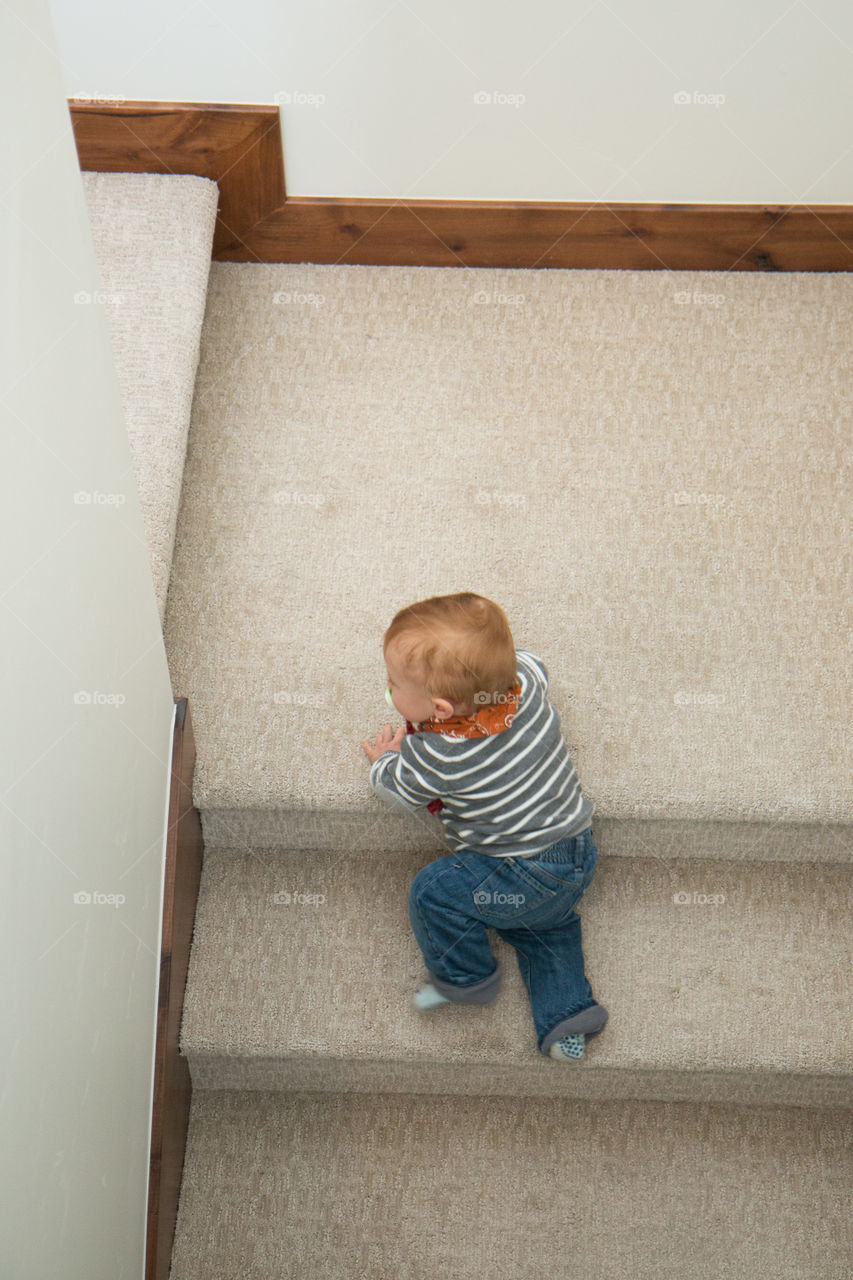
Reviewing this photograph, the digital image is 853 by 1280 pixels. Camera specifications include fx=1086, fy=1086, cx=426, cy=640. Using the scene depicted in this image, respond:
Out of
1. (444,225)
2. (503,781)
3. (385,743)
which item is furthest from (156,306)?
(503,781)

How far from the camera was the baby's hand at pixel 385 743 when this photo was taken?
4.66 ft

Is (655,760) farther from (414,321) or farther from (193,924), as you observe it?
(414,321)

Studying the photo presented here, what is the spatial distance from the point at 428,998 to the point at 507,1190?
336 mm

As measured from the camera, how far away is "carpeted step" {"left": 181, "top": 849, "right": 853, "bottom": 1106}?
55.8 inches

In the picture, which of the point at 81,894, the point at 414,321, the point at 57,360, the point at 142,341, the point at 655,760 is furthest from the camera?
the point at 414,321

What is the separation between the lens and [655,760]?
1476 mm

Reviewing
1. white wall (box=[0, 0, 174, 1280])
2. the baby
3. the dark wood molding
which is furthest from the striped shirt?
the dark wood molding

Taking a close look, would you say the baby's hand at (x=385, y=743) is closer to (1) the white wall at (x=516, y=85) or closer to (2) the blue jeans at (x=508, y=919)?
(2) the blue jeans at (x=508, y=919)

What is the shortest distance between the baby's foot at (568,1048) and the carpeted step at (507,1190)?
0.76 feet

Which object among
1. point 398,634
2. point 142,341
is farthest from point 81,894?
point 142,341

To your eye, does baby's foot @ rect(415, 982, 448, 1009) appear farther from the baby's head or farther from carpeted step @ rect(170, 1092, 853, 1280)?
the baby's head

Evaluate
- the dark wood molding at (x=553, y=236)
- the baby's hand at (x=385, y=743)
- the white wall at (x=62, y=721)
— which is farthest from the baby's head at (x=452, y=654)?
the dark wood molding at (x=553, y=236)

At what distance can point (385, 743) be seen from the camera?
1.43m

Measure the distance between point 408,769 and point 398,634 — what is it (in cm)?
19
